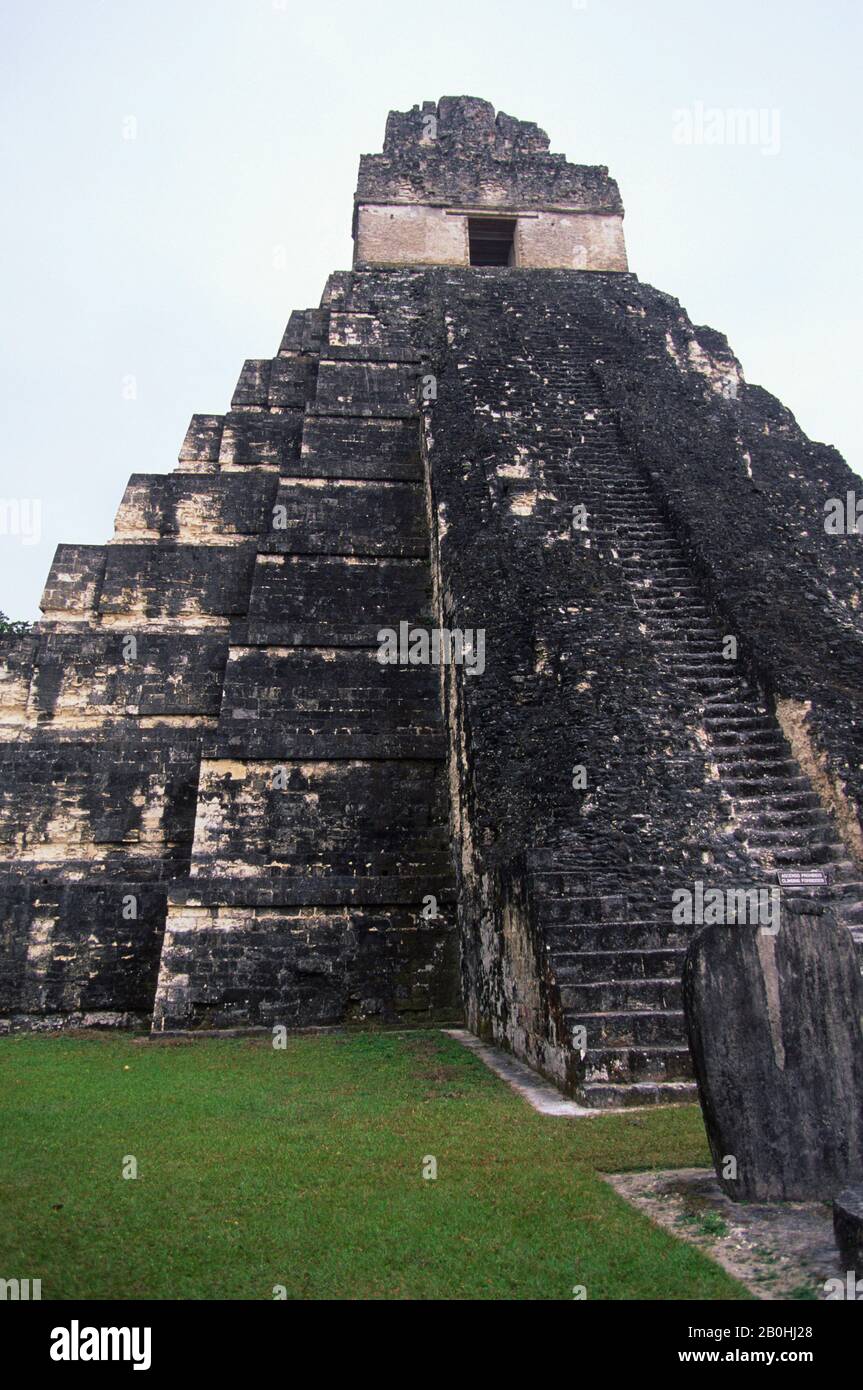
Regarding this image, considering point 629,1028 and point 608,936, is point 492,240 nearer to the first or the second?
point 608,936

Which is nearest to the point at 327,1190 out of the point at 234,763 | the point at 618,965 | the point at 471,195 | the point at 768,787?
the point at 618,965

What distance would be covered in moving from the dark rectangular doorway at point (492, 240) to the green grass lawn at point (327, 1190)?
16.5 meters

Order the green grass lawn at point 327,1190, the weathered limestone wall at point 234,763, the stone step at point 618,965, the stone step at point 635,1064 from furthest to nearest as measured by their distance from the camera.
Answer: the weathered limestone wall at point 234,763 < the stone step at point 618,965 < the stone step at point 635,1064 < the green grass lawn at point 327,1190

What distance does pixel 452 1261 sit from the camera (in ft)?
10.4

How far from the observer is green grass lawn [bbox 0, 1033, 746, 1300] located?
10.0 feet

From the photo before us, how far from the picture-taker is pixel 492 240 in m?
18.8

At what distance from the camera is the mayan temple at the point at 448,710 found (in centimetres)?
681

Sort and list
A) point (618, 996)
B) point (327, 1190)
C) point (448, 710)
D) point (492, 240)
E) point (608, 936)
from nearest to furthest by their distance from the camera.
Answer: point (327, 1190) < point (618, 996) < point (608, 936) < point (448, 710) < point (492, 240)

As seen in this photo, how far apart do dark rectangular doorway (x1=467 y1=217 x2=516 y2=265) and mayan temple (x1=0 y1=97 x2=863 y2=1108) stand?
511 centimetres

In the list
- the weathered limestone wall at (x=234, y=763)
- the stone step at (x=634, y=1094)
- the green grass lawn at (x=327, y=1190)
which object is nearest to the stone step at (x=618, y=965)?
the stone step at (x=634, y=1094)

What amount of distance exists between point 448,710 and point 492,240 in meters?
13.1

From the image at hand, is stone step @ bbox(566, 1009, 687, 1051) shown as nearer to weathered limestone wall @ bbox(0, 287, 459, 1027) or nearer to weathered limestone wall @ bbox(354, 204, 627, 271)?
weathered limestone wall @ bbox(0, 287, 459, 1027)

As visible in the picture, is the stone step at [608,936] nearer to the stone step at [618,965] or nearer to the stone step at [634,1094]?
the stone step at [618,965]
